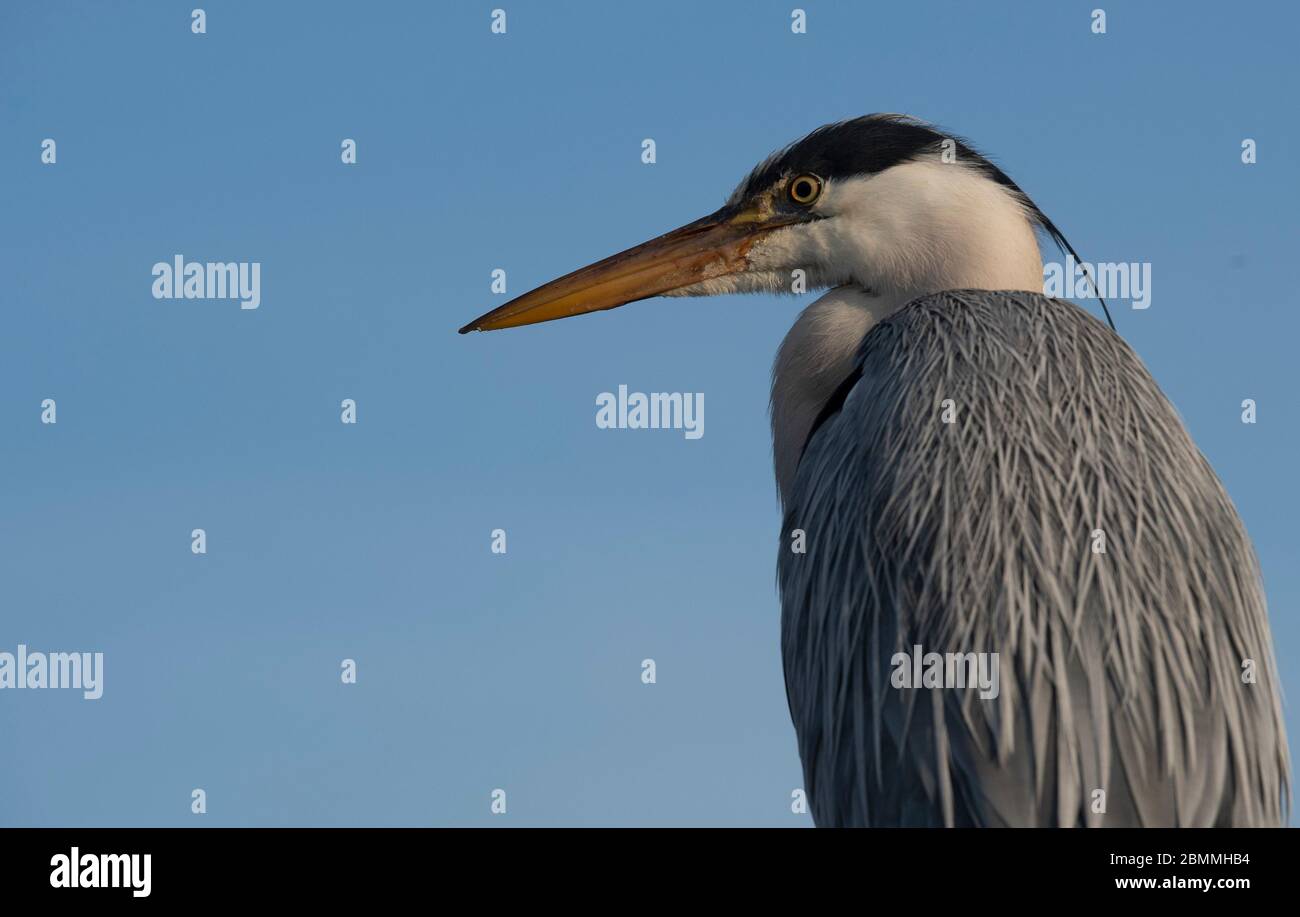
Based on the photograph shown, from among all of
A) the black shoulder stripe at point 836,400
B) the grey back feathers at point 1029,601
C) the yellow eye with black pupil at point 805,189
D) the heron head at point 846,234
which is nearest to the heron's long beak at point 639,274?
the heron head at point 846,234

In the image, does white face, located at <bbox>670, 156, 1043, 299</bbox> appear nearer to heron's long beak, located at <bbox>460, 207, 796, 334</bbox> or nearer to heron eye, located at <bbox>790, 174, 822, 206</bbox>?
heron eye, located at <bbox>790, 174, 822, 206</bbox>

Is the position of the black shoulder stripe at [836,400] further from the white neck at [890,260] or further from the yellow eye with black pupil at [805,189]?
the yellow eye with black pupil at [805,189]

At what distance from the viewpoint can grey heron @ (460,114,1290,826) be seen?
8.57 feet

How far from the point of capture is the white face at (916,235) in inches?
154

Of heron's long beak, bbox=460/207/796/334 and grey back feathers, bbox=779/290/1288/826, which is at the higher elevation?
heron's long beak, bbox=460/207/796/334

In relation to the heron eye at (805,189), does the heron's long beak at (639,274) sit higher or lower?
lower

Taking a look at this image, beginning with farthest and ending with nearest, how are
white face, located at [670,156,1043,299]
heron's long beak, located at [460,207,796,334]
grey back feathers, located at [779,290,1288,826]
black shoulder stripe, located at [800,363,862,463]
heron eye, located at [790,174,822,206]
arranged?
heron's long beak, located at [460,207,796,334], heron eye, located at [790,174,822,206], white face, located at [670,156,1043,299], black shoulder stripe, located at [800,363,862,463], grey back feathers, located at [779,290,1288,826]

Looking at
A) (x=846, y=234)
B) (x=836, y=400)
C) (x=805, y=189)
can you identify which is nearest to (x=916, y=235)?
(x=846, y=234)

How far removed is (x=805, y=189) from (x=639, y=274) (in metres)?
0.65

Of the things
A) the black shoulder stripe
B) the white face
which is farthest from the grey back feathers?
the white face

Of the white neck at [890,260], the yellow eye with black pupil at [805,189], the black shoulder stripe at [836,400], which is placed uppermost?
the yellow eye with black pupil at [805,189]

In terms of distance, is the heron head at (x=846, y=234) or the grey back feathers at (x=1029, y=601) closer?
the grey back feathers at (x=1029, y=601)

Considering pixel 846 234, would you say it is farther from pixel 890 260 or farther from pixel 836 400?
pixel 836 400
